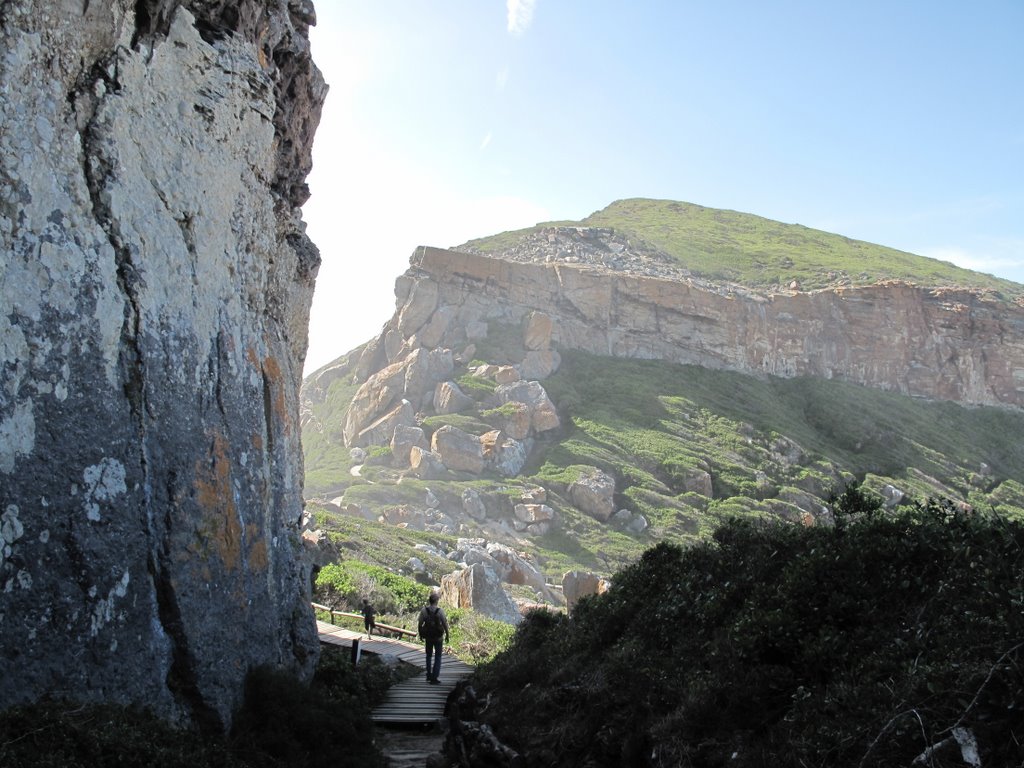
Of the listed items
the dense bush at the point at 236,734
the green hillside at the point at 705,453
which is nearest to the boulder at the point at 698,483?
the green hillside at the point at 705,453

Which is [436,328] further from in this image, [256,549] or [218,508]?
[218,508]

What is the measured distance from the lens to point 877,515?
590 centimetres

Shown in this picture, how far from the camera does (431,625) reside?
1022 centimetres

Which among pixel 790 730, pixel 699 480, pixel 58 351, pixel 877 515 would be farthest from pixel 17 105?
pixel 699 480

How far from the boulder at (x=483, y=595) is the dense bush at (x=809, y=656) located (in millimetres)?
10933

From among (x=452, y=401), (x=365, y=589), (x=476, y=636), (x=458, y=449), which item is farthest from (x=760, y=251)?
(x=476, y=636)

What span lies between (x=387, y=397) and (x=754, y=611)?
56.5 m

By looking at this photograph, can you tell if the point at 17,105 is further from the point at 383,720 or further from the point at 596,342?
the point at 596,342

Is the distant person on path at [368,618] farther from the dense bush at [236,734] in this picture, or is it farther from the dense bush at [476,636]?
the dense bush at [236,734]

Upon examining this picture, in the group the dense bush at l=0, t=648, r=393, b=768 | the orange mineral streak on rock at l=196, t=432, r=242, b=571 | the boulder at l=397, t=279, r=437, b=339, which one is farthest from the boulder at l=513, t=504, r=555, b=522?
the orange mineral streak on rock at l=196, t=432, r=242, b=571

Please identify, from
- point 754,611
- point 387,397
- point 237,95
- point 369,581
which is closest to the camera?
point 754,611

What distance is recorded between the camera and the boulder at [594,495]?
140 feet

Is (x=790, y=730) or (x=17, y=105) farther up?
(x=17, y=105)

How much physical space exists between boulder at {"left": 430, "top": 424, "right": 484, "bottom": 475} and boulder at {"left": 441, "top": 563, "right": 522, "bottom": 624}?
97.5 feet
